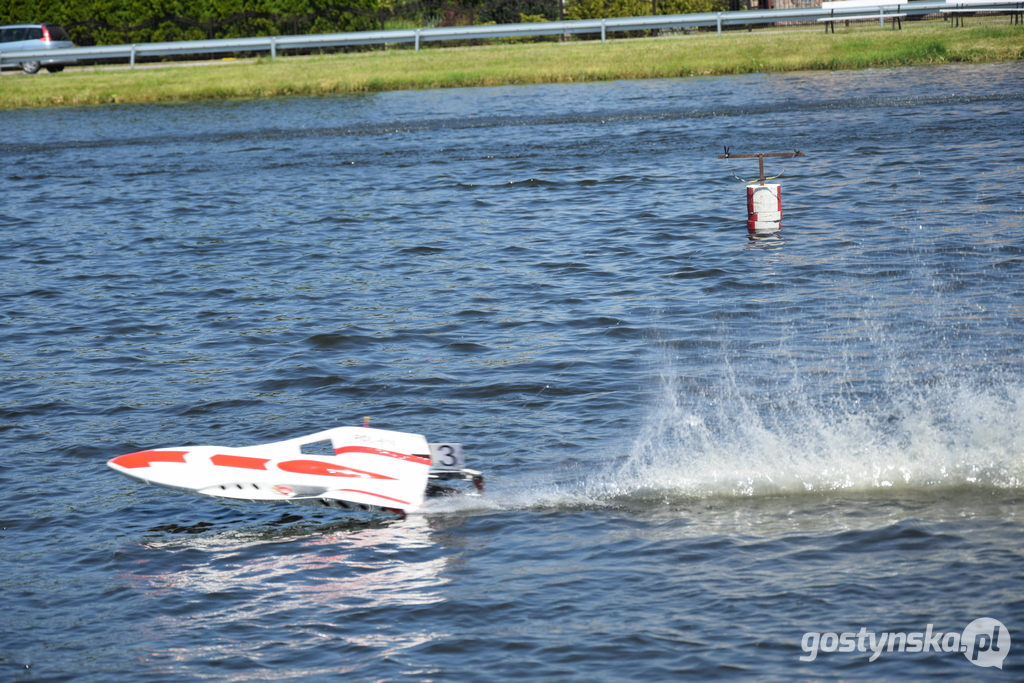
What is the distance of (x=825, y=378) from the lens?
11.5 meters

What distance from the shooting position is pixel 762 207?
18188 millimetres

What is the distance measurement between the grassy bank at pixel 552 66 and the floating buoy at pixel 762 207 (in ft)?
68.1

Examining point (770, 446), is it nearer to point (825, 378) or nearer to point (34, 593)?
point (825, 378)

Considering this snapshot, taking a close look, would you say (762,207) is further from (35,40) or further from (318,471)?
(35,40)

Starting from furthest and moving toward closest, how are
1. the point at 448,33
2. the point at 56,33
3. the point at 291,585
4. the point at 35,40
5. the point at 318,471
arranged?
the point at 56,33 → the point at 35,40 → the point at 448,33 → the point at 318,471 → the point at 291,585

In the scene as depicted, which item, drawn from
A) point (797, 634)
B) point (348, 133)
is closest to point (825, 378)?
point (797, 634)

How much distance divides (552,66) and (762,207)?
22075 mm

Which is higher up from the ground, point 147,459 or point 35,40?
point 35,40

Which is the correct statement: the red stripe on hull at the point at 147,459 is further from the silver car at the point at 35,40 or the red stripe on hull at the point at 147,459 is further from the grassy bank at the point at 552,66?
the silver car at the point at 35,40

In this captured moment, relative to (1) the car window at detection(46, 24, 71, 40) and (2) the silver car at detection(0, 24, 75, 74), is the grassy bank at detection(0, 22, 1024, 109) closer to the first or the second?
(2) the silver car at detection(0, 24, 75, 74)

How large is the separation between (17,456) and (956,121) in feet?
76.8

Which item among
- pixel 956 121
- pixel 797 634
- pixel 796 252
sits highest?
pixel 956 121

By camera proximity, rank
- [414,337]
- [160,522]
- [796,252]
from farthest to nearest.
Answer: [796,252]
[414,337]
[160,522]

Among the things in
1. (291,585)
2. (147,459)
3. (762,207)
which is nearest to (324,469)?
(291,585)
